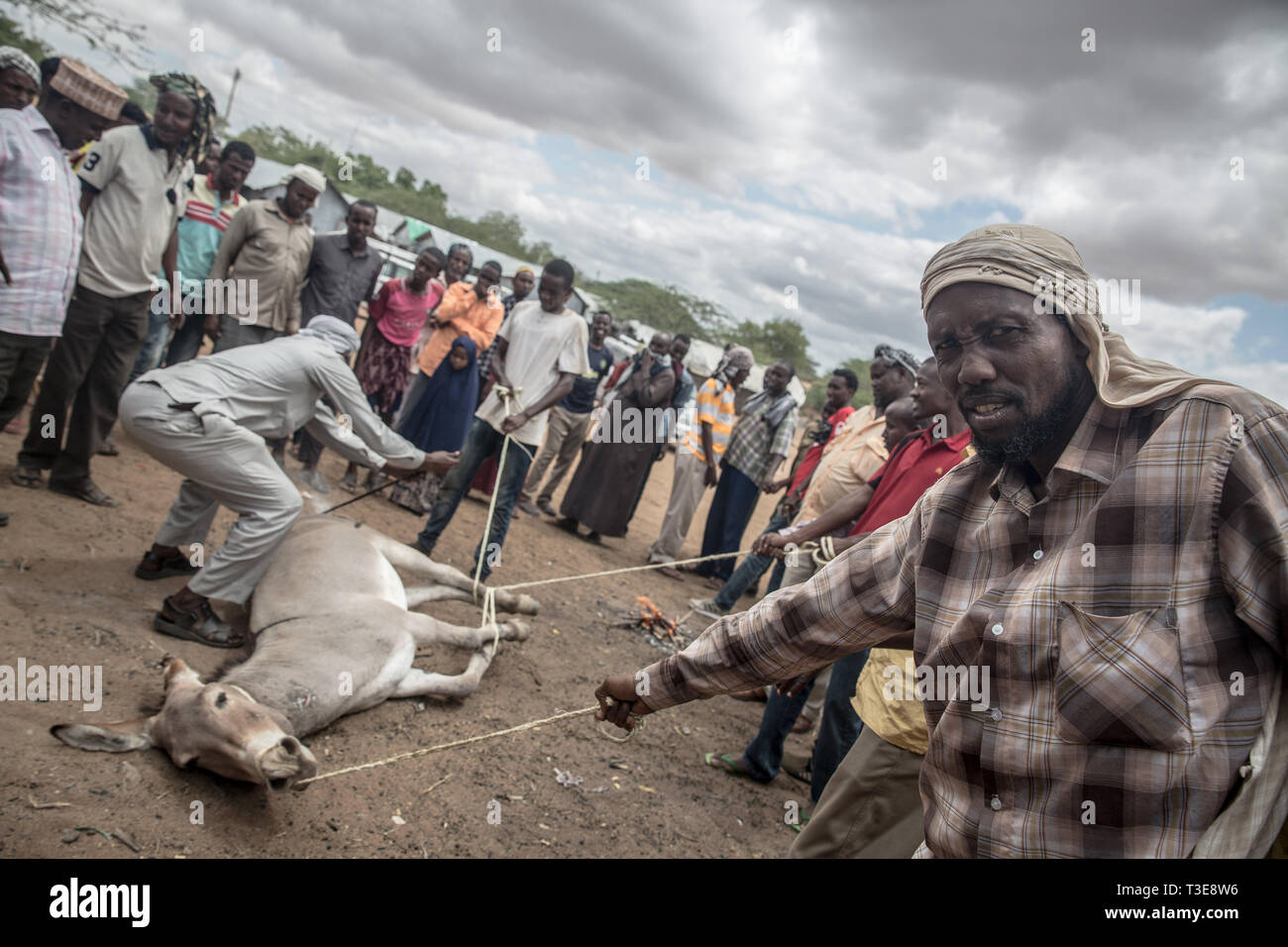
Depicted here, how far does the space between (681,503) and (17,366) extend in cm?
543

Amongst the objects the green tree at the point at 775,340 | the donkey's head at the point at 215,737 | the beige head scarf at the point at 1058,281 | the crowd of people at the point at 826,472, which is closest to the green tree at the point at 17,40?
the crowd of people at the point at 826,472

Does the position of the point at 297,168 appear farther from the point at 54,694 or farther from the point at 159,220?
the point at 54,694

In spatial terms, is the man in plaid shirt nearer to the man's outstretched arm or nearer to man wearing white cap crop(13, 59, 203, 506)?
the man's outstretched arm

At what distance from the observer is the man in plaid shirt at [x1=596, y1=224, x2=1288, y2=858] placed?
1.21 metres

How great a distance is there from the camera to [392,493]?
288 inches

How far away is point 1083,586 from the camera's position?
1350 millimetres

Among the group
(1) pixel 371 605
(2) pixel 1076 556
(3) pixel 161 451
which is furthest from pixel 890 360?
(3) pixel 161 451

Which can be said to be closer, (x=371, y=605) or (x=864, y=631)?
(x=864, y=631)

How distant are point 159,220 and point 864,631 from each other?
5.07m

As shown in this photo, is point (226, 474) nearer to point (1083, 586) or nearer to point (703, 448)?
point (1083, 586)

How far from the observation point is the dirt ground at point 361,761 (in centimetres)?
270

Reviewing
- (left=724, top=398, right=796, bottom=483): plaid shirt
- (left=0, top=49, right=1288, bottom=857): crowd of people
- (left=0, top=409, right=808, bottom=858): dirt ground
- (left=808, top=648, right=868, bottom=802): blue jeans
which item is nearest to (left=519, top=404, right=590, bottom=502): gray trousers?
(left=0, top=49, right=1288, bottom=857): crowd of people
